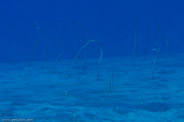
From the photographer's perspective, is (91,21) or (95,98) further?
(91,21)

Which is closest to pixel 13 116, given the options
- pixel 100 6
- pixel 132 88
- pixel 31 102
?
pixel 31 102

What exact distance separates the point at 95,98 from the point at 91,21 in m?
36.8

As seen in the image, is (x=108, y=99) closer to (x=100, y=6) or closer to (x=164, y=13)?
(x=100, y=6)

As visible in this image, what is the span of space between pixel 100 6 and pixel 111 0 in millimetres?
1710

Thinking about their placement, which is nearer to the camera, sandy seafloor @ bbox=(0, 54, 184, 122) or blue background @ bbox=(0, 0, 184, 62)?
sandy seafloor @ bbox=(0, 54, 184, 122)

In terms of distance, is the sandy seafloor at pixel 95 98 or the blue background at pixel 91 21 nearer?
the sandy seafloor at pixel 95 98

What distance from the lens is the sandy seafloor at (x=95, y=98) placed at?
335 inches

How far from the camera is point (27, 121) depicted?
7.93m

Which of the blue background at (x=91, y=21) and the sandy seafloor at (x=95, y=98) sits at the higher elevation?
the sandy seafloor at (x=95, y=98)

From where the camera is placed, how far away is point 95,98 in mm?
10773

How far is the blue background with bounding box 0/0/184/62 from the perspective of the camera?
4091cm

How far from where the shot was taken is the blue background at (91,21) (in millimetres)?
40906

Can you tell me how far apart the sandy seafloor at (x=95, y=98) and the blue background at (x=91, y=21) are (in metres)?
22.3

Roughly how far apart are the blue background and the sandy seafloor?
879 inches
